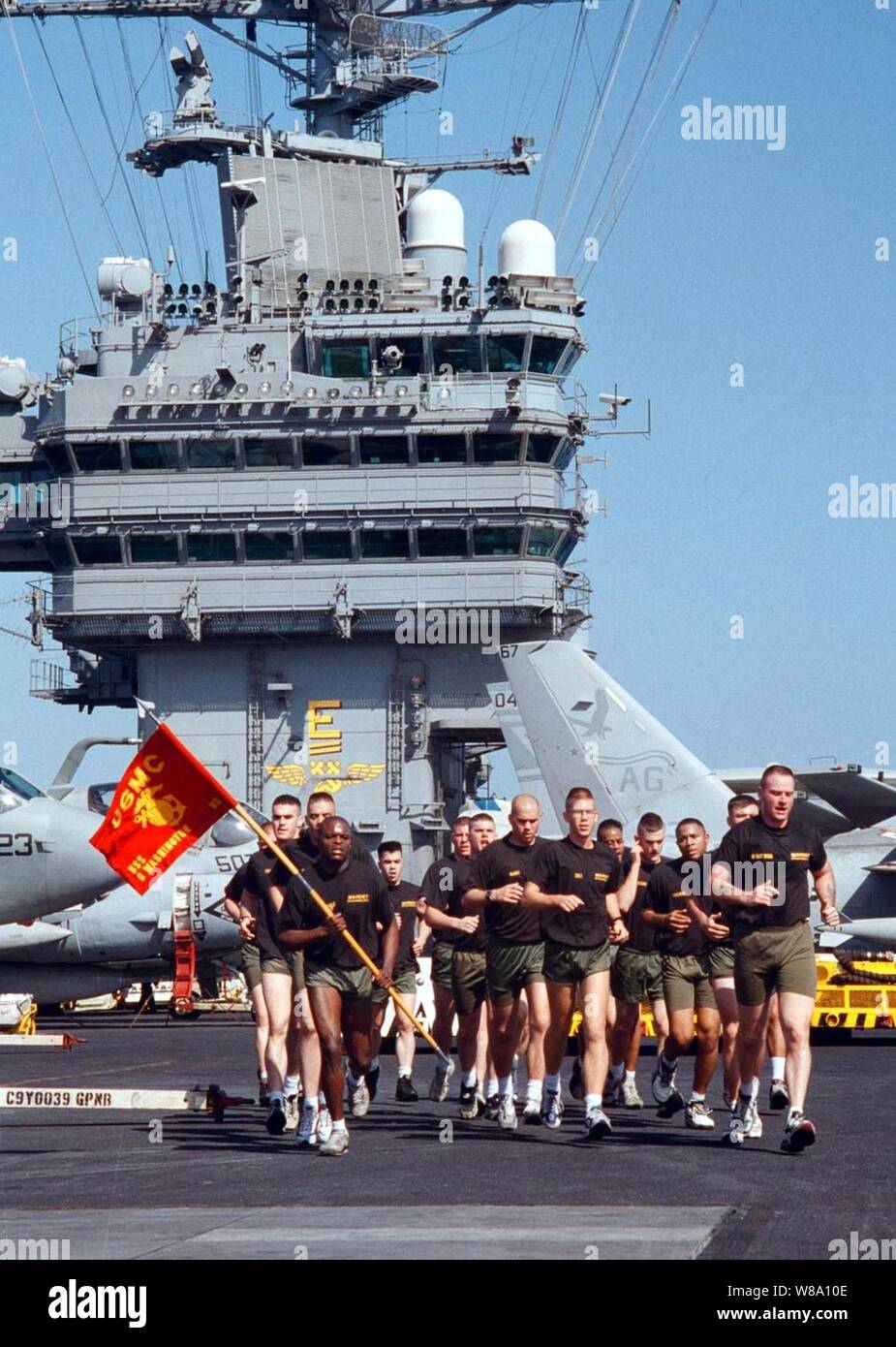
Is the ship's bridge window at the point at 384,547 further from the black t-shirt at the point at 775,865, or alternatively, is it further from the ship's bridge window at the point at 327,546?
the black t-shirt at the point at 775,865

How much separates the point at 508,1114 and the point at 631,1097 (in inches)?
109

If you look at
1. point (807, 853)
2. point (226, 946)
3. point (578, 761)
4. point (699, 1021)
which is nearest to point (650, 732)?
point (578, 761)

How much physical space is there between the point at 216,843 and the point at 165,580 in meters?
15.6

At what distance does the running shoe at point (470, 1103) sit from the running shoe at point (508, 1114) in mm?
1329

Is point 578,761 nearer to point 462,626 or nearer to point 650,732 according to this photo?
point 650,732

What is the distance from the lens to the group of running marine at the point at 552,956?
1377 cm

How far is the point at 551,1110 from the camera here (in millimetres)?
15453

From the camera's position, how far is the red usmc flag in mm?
15414

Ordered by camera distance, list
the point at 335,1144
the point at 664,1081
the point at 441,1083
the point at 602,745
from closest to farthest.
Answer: the point at 335,1144 → the point at 664,1081 → the point at 441,1083 → the point at 602,745

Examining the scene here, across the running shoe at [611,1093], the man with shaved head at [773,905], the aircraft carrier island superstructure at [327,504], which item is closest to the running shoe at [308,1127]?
the man with shaved head at [773,905]

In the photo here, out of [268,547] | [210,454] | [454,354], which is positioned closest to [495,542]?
[454,354]

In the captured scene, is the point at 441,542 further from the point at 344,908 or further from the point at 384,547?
the point at 344,908

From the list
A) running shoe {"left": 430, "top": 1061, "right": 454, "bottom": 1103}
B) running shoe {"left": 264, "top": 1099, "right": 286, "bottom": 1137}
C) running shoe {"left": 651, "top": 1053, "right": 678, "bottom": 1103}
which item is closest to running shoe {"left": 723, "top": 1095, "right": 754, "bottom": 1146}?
running shoe {"left": 651, "top": 1053, "right": 678, "bottom": 1103}

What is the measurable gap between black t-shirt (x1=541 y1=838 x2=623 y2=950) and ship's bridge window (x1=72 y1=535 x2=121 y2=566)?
3806 centimetres
